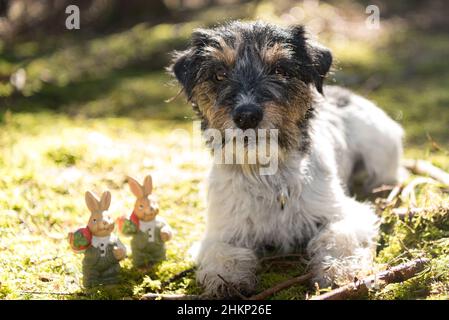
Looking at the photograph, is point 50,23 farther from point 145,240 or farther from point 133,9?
point 145,240

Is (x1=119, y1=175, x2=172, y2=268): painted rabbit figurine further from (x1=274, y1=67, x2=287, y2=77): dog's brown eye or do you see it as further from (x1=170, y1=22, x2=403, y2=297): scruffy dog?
(x1=274, y1=67, x2=287, y2=77): dog's brown eye

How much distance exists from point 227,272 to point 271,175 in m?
0.84

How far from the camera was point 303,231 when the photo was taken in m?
4.91

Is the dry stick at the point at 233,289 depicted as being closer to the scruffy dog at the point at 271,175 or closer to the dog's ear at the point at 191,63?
the scruffy dog at the point at 271,175

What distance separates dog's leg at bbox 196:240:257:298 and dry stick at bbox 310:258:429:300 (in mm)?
638

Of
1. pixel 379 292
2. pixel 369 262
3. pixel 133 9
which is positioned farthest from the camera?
pixel 133 9

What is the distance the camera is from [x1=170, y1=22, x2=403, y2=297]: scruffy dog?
4375mm

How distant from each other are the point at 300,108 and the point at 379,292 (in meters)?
1.46

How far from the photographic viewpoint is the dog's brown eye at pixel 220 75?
4597 mm

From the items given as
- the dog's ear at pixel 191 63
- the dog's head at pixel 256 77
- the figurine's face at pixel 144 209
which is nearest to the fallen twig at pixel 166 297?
the figurine's face at pixel 144 209

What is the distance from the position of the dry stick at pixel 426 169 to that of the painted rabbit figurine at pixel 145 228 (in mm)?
2716

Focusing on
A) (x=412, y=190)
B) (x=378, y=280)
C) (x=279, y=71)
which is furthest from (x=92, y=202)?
(x=412, y=190)

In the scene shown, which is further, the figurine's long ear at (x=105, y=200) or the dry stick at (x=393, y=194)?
the dry stick at (x=393, y=194)

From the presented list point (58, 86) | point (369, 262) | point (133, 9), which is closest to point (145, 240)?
point (369, 262)
